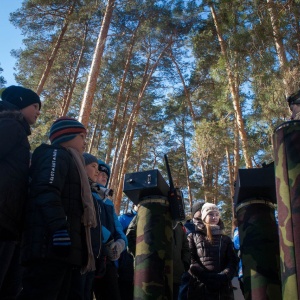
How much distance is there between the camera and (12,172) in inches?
93.3

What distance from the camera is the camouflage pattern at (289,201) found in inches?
62.5

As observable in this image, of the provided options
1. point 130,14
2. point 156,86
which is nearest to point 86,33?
point 130,14

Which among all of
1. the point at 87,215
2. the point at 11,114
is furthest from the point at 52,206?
the point at 11,114

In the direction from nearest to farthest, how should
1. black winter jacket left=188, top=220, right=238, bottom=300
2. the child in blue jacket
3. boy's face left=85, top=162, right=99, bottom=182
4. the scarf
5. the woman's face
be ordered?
1. the scarf
2. the child in blue jacket
3. boy's face left=85, top=162, right=99, bottom=182
4. black winter jacket left=188, top=220, right=238, bottom=300
5. the woman's face

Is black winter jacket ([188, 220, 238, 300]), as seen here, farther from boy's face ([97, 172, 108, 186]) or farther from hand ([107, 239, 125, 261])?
boy's face ([97, 172, 108, 186])

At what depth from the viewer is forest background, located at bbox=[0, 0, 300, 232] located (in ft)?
28.3

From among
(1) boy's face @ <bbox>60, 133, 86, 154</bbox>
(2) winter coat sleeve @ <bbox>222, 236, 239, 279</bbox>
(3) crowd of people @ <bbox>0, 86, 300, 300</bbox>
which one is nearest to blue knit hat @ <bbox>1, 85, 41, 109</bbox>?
(3) crowd of people @ <bbox>0, 86, 300, 300</bbox>

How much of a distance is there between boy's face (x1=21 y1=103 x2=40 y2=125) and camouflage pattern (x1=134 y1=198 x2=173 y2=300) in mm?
1201

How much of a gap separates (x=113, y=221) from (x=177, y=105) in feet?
54.7

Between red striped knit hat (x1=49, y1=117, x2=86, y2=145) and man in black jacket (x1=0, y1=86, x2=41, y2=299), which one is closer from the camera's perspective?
man in black jacket (x1=0, y1=86, x2=41, y2=299)

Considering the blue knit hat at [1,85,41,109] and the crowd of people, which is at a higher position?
the blue knit hat at [1,85,41,109]

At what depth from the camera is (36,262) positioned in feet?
6.93

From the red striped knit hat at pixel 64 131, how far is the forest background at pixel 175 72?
5.02m

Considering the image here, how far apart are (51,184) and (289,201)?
1436 millimetres
